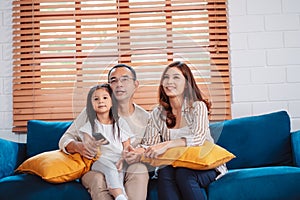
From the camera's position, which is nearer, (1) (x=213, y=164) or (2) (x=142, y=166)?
(2) (x=142, y=166)

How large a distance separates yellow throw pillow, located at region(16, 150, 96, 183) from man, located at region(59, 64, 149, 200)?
4cm

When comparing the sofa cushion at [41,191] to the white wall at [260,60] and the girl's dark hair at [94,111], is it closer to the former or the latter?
the girl's dark hair at [94,111]

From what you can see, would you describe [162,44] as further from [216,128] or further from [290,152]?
[290,152]

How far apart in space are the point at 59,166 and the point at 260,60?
149cm

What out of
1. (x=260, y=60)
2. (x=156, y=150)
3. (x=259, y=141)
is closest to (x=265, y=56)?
(x=260, y=60)

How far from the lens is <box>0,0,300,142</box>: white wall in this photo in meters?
2.78

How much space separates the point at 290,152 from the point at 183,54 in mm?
1093

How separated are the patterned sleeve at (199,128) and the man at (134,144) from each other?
0.21m

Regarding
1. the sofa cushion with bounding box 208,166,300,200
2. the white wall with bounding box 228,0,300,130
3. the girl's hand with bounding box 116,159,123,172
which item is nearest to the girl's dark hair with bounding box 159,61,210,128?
the girl's hand with bounding box 116,159,123,172

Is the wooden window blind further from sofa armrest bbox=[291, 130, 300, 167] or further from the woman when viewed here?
the woman

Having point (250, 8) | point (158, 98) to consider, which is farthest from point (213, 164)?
point (250, 8)

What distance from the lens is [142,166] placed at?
1717 millimetres

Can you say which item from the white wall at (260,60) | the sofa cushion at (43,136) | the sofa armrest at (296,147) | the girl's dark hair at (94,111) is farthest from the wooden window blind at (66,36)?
the girl's dark hair at (94,111)

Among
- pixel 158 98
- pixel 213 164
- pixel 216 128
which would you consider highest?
pixel 158 98
